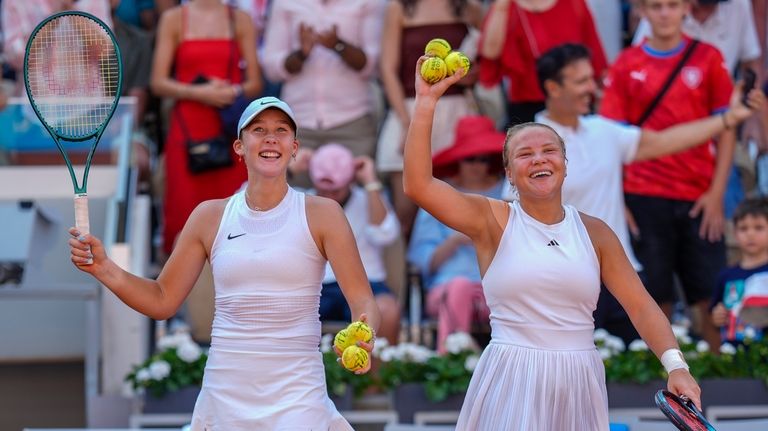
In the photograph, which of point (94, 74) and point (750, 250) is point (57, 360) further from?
point (750, 250)

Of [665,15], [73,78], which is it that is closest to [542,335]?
[73,78]

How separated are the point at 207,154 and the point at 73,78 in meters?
3.21

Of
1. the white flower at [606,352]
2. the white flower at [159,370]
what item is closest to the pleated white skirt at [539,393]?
the white flower at [606,352]

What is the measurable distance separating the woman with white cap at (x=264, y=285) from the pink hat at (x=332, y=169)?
3235 mm

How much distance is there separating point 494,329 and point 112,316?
11.6 feet

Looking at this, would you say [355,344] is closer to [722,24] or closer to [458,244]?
[458,244]

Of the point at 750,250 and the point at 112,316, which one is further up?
the point at 750,250

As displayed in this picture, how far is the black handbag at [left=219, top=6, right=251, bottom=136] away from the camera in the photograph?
29.2ft

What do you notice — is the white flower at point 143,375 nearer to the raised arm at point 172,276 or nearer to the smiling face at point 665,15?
the raised arm at point 172,276

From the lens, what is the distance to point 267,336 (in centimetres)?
489

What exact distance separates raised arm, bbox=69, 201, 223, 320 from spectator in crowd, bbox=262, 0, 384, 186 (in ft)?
12.9

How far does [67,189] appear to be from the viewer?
29.6 ft

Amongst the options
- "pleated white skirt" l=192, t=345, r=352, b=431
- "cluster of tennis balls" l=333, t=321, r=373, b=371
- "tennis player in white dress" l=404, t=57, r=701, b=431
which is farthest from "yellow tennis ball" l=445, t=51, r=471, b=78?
"pleated white skirt" l=192, t=345, r=352, b=431

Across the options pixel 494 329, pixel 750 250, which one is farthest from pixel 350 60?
pixel 494 329
